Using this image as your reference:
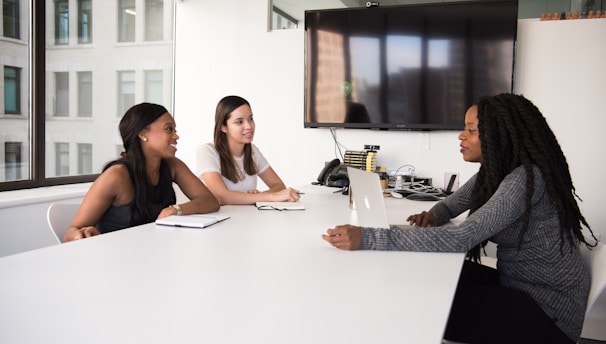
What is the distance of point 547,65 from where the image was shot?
3.72 meters

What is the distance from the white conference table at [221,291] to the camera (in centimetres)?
90

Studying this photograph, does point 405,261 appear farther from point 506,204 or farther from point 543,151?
point 543,151

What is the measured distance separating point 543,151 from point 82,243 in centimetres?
146

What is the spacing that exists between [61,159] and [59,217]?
8.16ft

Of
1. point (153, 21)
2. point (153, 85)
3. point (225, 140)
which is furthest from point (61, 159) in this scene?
point (225, 140)

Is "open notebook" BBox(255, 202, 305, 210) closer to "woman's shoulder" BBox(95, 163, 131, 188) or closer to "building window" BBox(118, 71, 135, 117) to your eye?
"woman's shoulder" BBox(95, 163, 131, 188)

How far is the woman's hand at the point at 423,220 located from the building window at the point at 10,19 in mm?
3058

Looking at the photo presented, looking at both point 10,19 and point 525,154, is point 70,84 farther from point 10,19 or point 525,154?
point 525,154

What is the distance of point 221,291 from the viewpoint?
112 centimetres

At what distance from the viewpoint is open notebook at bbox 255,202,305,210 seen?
7.82ft

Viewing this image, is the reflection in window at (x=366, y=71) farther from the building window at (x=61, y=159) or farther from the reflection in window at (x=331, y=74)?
the building window at (x=61, y=159)

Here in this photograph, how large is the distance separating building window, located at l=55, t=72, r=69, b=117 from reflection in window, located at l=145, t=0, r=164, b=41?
3.64 ft

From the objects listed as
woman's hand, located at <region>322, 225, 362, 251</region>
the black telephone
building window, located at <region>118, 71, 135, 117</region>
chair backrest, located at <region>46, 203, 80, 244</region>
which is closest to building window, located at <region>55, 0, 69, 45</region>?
building window, located at <region>118, 71, 135, 117</region>

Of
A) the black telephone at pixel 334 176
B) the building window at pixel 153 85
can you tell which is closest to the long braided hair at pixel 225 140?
the black telephone at pixel 334 176
